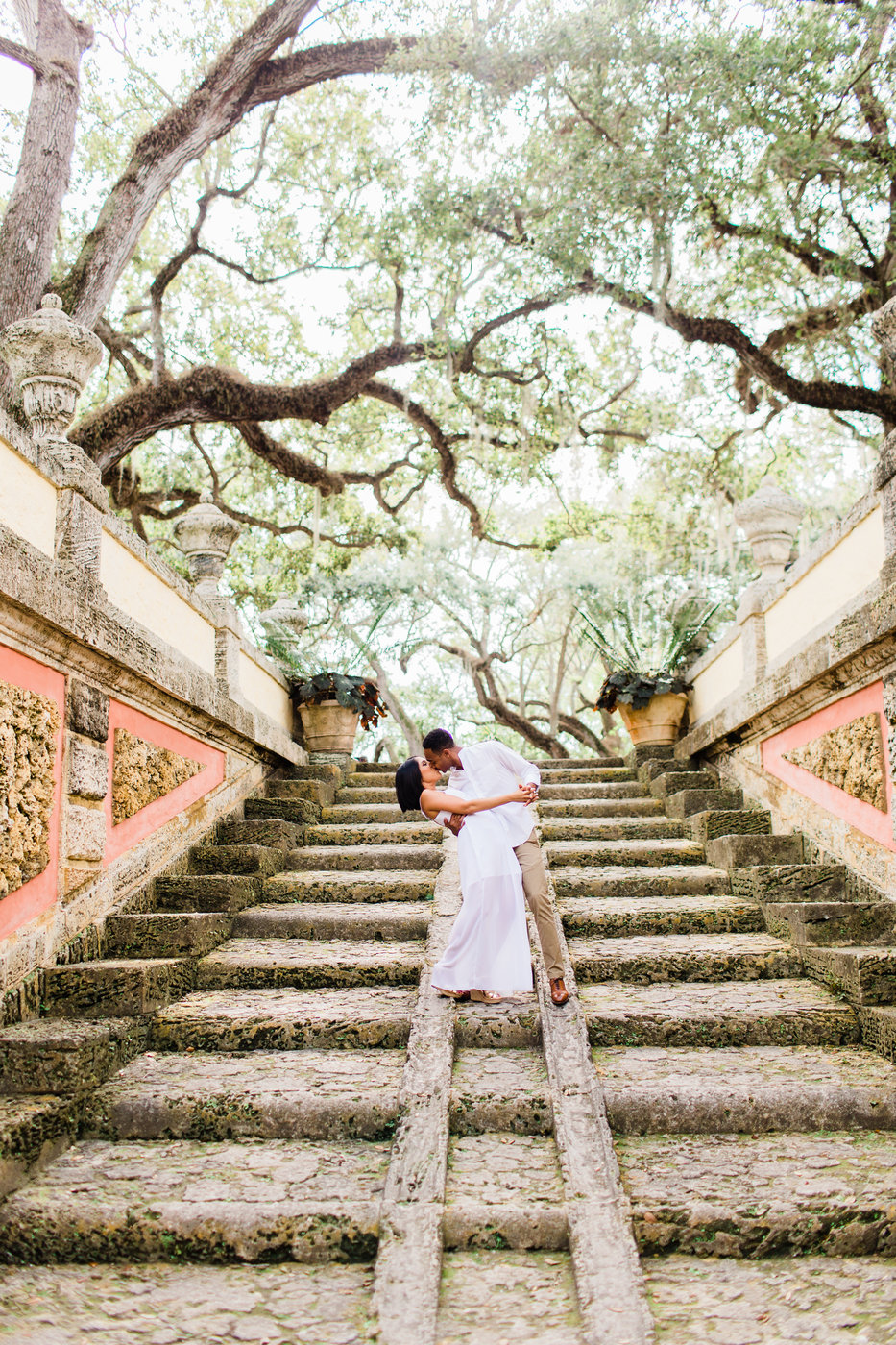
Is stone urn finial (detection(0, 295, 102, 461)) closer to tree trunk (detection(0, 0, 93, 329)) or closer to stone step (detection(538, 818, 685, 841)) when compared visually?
tree trunk (detection(0, 0, 93, 329))

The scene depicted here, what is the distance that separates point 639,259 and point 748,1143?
7.07 metres

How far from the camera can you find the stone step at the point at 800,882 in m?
4.44

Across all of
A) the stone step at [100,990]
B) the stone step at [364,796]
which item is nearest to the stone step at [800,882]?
the stone step at [100,990]

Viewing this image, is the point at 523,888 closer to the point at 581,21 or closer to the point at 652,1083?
the point at 652,1083

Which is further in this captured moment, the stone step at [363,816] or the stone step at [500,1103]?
the stone step at [363,816]

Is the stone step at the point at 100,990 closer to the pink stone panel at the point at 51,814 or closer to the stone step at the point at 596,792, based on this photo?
the pink stone panel at the point at 51,814

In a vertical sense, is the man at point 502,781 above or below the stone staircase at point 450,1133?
above

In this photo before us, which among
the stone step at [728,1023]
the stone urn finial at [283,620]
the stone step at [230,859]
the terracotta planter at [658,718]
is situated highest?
the stone urn finial at [283,620]

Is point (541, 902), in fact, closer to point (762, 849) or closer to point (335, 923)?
point (335, 923)

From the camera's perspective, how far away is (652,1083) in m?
3.12

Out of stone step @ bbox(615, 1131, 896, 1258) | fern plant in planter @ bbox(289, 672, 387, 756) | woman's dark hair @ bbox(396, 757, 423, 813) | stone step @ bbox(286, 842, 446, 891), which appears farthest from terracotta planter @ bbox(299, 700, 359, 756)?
stone step @ bbox(615, 1131, 896, 1258)

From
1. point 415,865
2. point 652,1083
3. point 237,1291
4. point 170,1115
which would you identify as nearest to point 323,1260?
point 237,1291

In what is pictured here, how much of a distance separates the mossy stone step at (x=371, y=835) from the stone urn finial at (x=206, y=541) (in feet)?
6.28

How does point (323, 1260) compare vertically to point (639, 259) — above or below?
below
